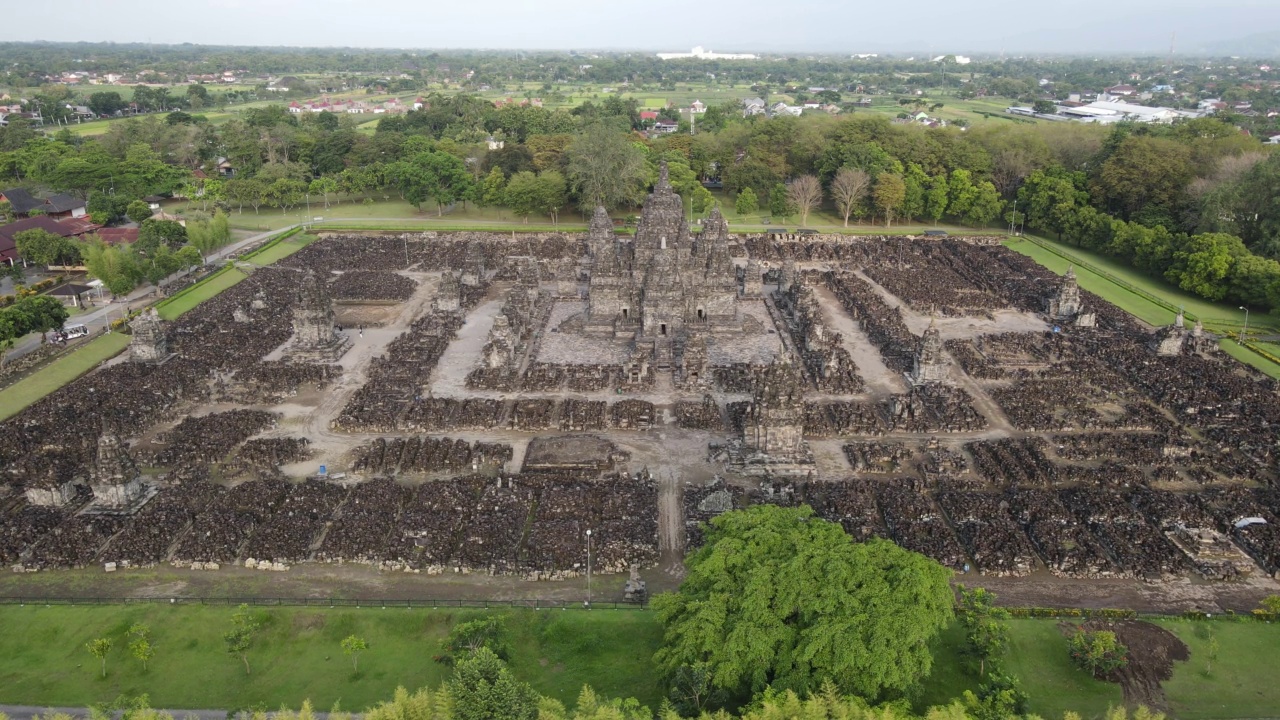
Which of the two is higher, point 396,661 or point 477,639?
point 477,639

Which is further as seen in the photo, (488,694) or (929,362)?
(929,362)

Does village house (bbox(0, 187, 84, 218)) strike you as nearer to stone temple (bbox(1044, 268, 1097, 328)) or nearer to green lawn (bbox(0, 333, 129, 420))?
green lawn (bbox(0, 333, 129, 420))

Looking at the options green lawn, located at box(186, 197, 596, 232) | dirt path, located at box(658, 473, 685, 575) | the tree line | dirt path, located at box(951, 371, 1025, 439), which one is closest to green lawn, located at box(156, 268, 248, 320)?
green lawn, located at box(186, 197, 596, 232)

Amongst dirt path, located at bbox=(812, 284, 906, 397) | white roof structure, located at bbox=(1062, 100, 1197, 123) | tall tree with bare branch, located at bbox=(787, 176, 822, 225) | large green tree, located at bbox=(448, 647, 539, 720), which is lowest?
dirt path, located at bbox=(812, 284, 906, 397)

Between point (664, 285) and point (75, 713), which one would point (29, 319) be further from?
point (664, 285)

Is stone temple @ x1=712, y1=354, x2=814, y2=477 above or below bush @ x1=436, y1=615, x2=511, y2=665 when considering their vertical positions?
above

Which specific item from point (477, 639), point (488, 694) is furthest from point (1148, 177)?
point (488, 694)

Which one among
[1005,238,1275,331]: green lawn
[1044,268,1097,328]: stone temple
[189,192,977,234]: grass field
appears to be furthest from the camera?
[189,192,977,234]: grass field

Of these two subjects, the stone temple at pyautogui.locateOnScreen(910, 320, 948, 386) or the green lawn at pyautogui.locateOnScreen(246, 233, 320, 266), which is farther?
the green lawn at pyautogui.locateOnScreen(246, 233, 320, 266)
